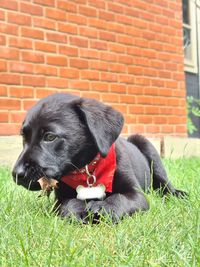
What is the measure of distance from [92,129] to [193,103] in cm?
680

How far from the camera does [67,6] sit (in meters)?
6.34

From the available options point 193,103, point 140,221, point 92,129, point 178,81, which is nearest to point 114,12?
point 178,81

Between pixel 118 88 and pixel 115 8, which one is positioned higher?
pixel 115 8

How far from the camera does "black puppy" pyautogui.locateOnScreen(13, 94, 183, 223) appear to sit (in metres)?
2.78

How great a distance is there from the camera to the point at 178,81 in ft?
27.0

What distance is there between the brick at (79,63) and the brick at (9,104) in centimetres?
101

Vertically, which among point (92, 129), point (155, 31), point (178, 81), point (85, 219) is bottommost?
point (85, 219)

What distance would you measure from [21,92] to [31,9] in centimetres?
99

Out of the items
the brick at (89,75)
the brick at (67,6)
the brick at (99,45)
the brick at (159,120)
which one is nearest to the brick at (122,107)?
the brick at (89,75)

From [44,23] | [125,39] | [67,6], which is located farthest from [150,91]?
[44,23]

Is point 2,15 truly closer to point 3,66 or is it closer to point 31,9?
point 31,9

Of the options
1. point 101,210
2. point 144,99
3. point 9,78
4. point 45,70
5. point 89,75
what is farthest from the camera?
point 144,99

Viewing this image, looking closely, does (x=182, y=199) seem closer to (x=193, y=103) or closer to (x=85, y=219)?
(x=85, y=219)

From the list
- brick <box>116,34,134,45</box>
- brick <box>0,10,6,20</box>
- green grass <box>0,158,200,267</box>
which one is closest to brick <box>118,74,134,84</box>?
brick <box>116,34,134,45</box>
